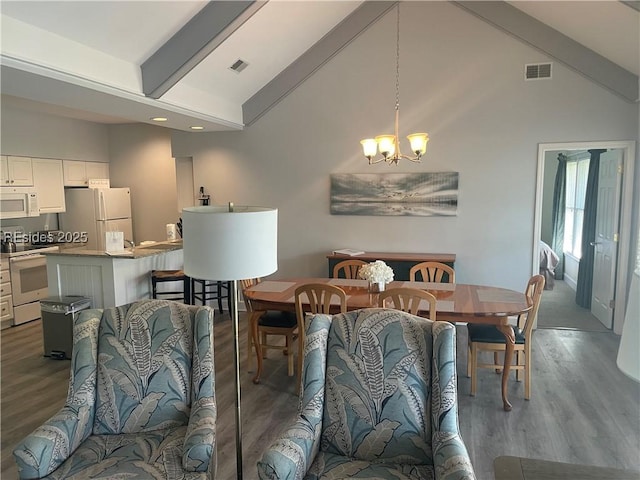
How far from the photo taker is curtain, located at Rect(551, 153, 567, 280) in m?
8.05

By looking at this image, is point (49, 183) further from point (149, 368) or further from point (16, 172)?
point (149, 368)

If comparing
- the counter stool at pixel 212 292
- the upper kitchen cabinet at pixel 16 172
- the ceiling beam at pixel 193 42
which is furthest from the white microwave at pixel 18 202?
the ceiling beam at pixel 193 42

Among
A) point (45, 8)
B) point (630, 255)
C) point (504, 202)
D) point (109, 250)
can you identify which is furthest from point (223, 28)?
point (630, 255)

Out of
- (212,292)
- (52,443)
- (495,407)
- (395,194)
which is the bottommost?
(495,407)

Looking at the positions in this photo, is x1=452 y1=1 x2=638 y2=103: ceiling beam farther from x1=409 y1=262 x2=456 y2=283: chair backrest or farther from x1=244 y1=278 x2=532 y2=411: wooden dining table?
x1=244 y1=278 x2=532 y2=411: wooden dining table

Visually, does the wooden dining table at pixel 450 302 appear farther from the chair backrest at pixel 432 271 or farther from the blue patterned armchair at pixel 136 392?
the blue patterned armchair at pixel 136 392

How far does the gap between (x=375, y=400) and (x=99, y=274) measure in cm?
330

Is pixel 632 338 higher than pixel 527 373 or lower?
higher

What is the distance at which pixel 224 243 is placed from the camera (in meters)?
1.78

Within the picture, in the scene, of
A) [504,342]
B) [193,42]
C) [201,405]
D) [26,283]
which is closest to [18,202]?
[26,283]

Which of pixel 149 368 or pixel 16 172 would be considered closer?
pixel 149 368

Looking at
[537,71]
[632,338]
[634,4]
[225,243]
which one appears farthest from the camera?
[537,71]

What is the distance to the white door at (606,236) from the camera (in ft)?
16.4

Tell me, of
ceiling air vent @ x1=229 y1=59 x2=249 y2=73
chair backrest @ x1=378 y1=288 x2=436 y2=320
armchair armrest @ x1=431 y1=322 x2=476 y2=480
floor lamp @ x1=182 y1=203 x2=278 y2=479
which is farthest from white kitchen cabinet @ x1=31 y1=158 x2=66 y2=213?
armchair armrest @ x1=431 y1=322 x2=476 y2=480
